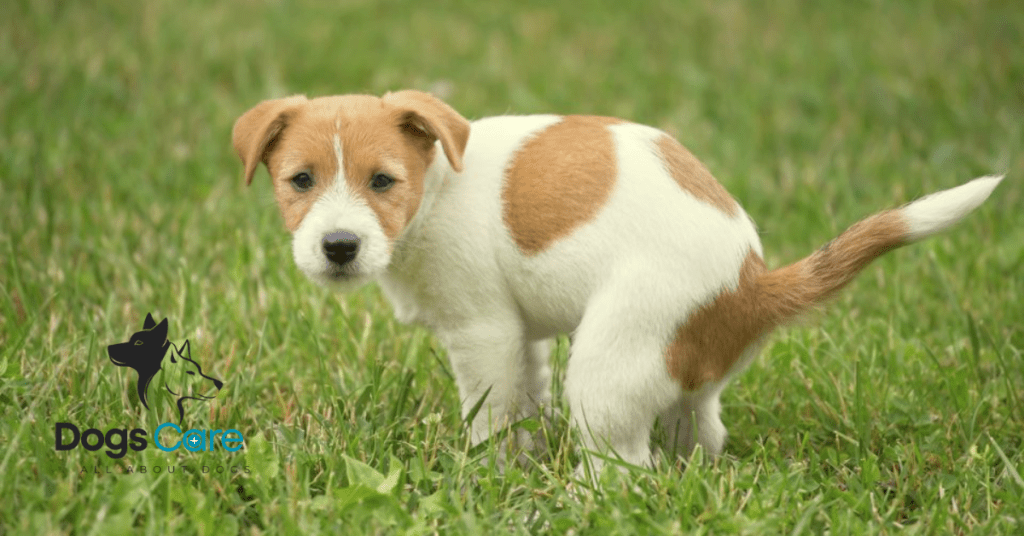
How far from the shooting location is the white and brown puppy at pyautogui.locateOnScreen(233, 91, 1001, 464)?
3.01m

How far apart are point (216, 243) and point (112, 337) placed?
1123mm

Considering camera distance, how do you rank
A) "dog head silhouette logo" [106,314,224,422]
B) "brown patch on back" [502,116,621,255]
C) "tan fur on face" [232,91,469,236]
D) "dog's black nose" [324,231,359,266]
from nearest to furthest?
"dog's black nose" [324,231,359,266]
"tan fur on face" [232,91,469,236]
"brown patch on back" [502,116,621,255]
"dog head silhouette logo" [106,314,224,422]

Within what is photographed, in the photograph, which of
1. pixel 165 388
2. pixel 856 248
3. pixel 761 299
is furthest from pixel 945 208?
pixel 165 388

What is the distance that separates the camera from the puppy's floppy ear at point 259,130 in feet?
10.1

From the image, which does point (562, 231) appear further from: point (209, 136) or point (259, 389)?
point (209, 136)

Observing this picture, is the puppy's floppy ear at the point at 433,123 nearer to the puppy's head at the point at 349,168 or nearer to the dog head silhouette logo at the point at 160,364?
the puppy's head at the point at 349,168

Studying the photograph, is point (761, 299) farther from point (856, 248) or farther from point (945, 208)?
point (945, 208)

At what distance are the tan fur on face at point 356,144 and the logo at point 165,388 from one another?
2.38ft

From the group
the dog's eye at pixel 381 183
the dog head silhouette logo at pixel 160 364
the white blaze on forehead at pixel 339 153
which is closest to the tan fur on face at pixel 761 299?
the dog's eye at pixel 381 183

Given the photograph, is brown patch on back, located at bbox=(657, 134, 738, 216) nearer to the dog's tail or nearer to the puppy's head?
the dog's tail

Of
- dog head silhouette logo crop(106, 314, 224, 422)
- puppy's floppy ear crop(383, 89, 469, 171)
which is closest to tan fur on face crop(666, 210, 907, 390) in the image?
puppy's floppy ear crop(383, 89, 469, 171)

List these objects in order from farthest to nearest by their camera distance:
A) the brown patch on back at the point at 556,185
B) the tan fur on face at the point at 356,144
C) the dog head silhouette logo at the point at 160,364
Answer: the dog head silhouette logo at the point at 160,364, the brown patch on back at the point at 556,185, the tan fur on face at the point at 356,144

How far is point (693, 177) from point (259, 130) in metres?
1.36

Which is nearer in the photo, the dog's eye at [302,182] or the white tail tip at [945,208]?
the white tail tip at [945,208]
